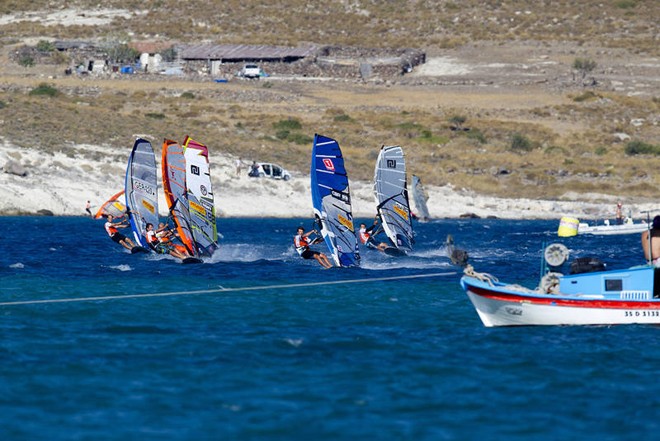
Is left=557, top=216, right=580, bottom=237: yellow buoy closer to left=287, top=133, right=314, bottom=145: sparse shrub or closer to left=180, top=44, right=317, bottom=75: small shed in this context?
left=287, top=133, right=314, bottom=145: sparse shrub

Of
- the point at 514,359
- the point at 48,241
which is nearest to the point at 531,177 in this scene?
the point at 48,241

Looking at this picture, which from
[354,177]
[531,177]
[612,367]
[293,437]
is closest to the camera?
[293,437]

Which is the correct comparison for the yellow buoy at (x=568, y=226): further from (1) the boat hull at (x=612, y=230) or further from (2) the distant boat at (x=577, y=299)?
(2) the distant boat at (x=577, y=299)

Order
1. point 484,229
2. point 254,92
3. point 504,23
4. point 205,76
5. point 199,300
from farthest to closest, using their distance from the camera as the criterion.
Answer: point 504,23, point 205,76, point 254,92, point 484,229, point 199,300

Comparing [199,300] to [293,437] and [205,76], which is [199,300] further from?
[205,76]

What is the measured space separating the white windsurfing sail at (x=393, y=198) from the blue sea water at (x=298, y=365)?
865 centimetres

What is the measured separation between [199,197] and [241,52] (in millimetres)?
77543

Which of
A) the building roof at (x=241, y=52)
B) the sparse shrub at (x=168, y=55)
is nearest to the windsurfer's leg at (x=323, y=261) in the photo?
the building roof at (x=241, y=52)

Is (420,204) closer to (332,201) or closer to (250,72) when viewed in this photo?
(332,201)

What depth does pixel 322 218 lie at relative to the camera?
116 feet

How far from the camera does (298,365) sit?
1950 centimetres

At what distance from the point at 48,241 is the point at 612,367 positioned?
27.8 m

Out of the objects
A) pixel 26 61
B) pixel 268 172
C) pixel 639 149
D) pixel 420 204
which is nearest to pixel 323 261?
pixel 420 204

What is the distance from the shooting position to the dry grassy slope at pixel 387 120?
72688 mm
